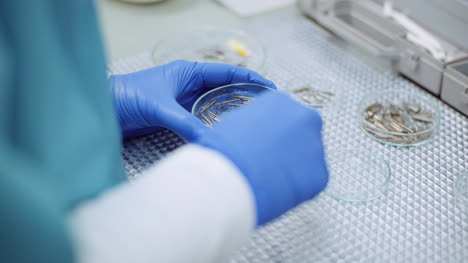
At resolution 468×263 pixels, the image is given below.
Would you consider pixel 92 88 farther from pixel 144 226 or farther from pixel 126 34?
pixel 126 34

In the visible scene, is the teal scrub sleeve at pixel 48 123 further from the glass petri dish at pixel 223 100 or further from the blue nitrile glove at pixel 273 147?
the glass petri dish at pixel 223 100

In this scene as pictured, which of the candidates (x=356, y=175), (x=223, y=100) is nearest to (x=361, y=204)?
(x=356, y=175)

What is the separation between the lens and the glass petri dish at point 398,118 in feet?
3.68

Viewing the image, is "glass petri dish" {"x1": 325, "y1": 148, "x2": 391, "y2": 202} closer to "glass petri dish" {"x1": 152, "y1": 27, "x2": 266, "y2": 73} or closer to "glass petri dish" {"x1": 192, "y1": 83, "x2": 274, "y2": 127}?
"glass petri dish" {"x1": 192, "y1": 83, "x2": 274, "y2": 127}

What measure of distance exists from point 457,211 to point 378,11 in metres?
0.64

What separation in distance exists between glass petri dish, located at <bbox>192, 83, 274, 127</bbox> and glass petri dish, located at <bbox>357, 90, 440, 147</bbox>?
28 cm

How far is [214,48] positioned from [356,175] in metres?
0.59

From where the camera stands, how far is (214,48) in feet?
4.73

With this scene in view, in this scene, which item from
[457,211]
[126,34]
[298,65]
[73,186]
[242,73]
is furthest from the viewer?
[126,34]

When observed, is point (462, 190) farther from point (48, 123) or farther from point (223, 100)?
point (48, 123)

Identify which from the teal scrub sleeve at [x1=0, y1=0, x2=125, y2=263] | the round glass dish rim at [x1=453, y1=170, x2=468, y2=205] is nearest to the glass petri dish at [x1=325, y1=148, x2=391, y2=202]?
the round glass dish rim at [x1=453, y1=170, x2=468, y2=205]

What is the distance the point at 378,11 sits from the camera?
55.3 inches

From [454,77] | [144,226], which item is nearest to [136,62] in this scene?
[454,77]

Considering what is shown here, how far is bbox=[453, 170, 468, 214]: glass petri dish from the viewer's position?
3.19 ft
